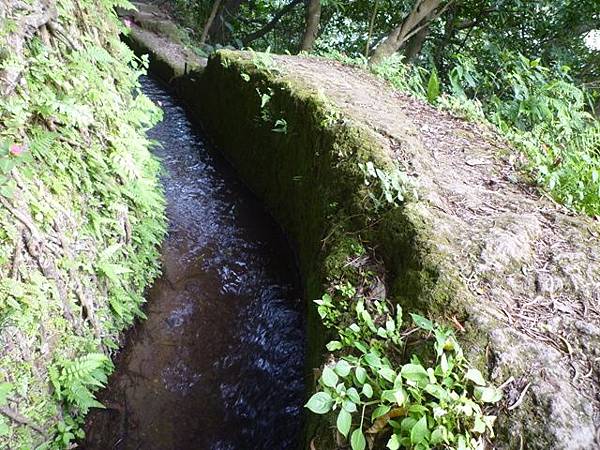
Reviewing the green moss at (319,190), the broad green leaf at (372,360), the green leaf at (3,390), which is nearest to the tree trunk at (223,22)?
the green moss at (319,190)

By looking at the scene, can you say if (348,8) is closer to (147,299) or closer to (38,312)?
(147,299)

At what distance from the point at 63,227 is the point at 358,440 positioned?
2536 mm

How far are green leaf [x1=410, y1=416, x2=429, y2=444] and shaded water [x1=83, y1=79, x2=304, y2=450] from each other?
1909 mm

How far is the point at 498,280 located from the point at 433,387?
1151 mm

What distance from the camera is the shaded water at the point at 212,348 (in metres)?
3.54

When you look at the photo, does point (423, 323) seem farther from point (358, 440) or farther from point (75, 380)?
point (75, 380)

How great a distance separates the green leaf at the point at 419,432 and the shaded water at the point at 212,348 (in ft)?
6.26

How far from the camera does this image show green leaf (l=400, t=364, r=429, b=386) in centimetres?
211

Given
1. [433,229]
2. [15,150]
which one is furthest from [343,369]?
[15,150]

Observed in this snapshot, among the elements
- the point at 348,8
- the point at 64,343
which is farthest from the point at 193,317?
the point at 348,8

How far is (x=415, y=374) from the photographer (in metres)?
2.12

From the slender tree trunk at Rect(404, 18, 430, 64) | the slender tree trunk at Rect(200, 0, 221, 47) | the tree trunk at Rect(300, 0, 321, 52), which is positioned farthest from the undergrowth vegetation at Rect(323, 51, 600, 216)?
the slender tree trunk at Rect(200, 0, 221, 47)

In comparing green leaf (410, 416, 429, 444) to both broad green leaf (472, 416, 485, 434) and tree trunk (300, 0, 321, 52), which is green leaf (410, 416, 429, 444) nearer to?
broad green leaf (472, 416, 485, 434)

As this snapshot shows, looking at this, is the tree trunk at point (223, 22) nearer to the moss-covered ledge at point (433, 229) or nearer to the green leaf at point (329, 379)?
the moss-covered ledge at point (433, 229)
